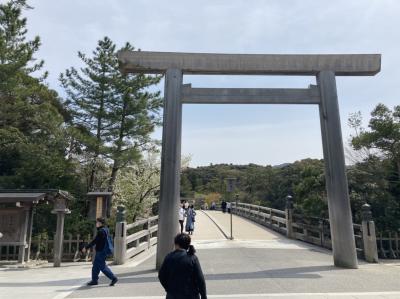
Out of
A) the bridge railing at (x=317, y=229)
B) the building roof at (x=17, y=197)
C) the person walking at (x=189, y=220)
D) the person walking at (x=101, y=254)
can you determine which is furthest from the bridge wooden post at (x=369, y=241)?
the building roof at (x=17, y=197)

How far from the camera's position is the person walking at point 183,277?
364cm

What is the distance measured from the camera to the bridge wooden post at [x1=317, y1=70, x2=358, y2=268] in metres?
8.95

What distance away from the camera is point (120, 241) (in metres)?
10.3

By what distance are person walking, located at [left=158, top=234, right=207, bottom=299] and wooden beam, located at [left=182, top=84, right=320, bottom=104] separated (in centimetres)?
643

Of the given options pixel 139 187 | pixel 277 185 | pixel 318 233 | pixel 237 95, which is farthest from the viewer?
pixel 277 185

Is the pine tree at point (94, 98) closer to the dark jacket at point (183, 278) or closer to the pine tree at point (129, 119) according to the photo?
the pine tree at point (129, 119)

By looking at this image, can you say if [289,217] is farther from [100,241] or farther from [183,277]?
[183,277]

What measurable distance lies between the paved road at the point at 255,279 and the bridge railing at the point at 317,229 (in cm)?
98

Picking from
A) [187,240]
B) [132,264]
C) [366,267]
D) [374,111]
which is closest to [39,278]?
[132,264]

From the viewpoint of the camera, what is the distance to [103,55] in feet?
64.7

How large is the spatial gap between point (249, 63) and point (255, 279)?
580 centimetres

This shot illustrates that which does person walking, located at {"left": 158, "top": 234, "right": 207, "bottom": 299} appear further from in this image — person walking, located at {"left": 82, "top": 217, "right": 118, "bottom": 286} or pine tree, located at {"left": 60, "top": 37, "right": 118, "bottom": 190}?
pine tree, located at {"left": 60, "top": 37, "right": 118, "bottom": 190}

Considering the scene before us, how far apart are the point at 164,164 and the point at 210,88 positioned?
2.55 meters

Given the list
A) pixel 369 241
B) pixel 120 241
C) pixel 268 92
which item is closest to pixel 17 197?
pixel 120 241
